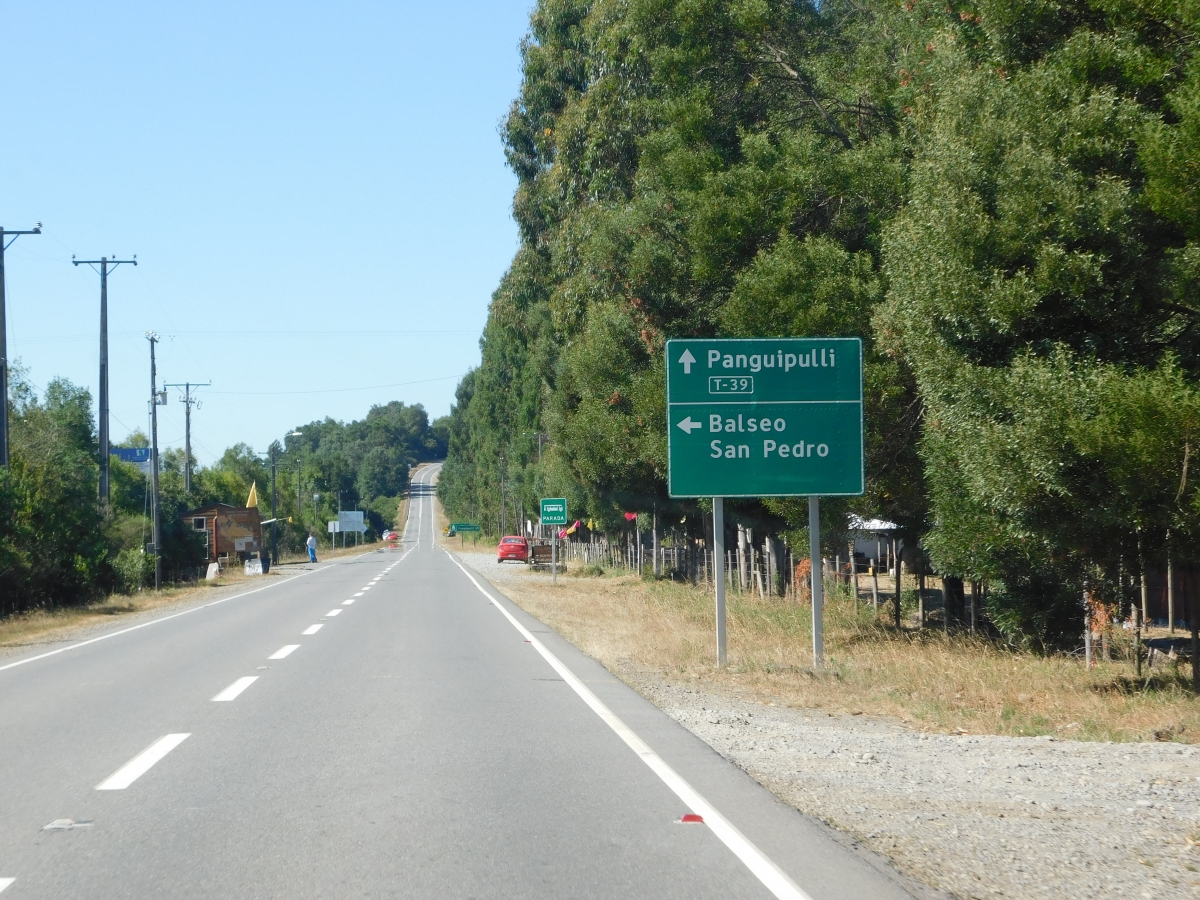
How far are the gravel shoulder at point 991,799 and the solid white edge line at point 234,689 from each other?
4.43m

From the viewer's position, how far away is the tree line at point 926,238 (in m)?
12.0

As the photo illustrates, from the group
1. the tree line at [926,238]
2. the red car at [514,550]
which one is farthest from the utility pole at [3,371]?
the red car at [514,550]

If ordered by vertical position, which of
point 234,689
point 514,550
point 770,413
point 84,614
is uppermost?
point 770,413

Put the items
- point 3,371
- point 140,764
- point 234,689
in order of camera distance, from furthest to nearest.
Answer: point 3,371
point 234,689
point 140,764

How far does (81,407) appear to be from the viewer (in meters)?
104

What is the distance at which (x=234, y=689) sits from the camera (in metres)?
12.5

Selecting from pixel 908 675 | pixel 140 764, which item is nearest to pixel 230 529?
pixel 908 675

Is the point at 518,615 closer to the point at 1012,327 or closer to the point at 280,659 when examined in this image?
the point at 280,659

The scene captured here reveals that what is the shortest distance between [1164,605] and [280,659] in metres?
18.1

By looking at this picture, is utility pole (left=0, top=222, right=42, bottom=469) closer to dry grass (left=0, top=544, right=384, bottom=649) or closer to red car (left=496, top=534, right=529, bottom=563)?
dry grass (left=0, top=544, right=384, bottom=649)

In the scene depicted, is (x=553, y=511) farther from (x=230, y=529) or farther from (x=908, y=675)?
(x=230, y=529)

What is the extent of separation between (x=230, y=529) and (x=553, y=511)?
3963 centimetres

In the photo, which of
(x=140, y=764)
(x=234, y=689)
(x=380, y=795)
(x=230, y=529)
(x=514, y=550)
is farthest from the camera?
(x=230, y=529)

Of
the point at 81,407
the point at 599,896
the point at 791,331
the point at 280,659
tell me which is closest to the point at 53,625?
the point at 280,659
